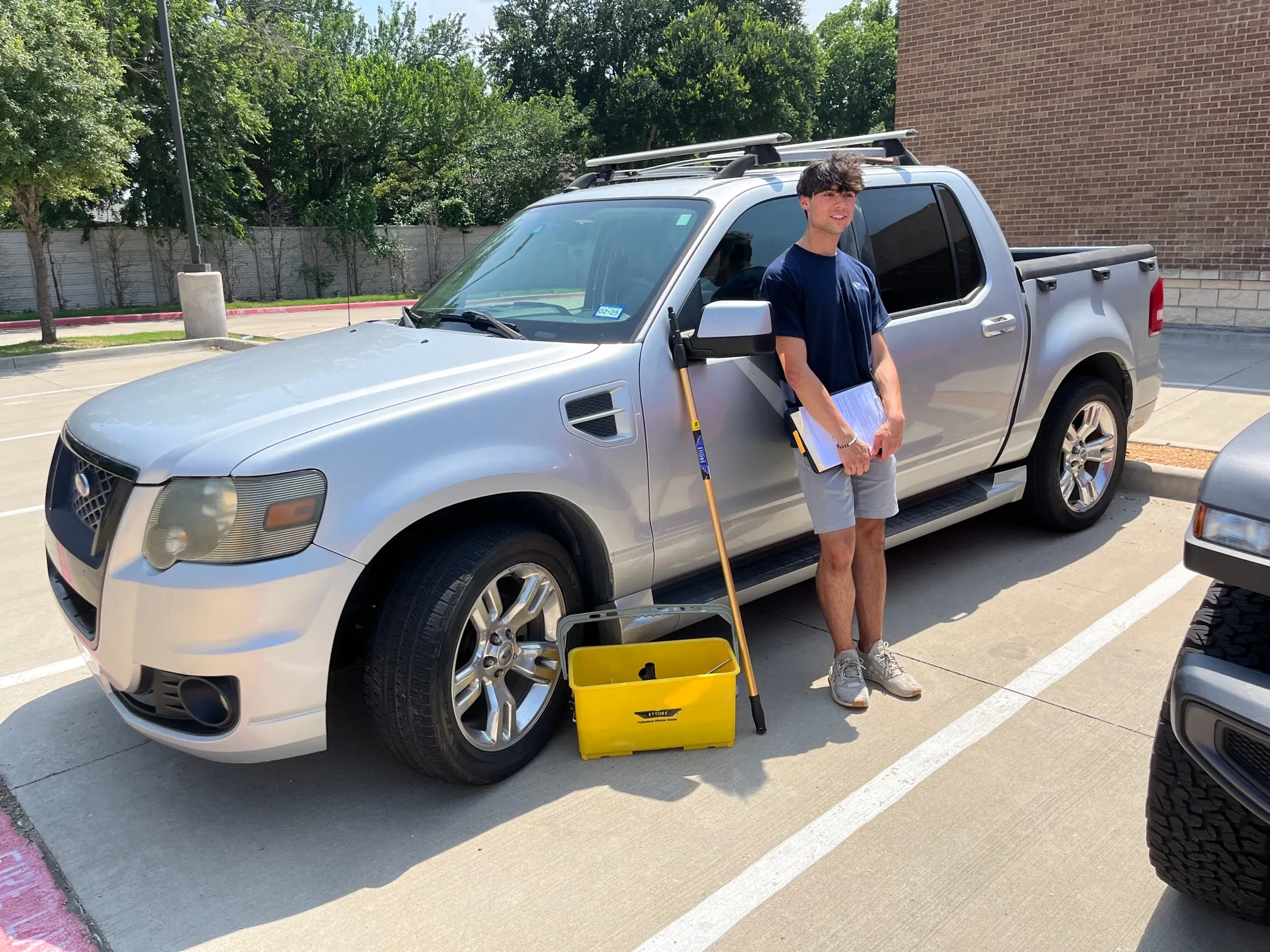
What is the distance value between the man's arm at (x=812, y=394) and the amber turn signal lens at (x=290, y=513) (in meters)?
1.68

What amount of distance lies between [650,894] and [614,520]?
46.9 inches

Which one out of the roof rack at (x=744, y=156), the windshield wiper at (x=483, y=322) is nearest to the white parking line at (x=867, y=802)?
the windshield wiper at (x=483, y=322)

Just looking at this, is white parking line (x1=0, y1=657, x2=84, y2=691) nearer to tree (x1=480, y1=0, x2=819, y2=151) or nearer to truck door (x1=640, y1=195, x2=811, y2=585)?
truck door (x1=640, y1=195, x2=811, y2=585)

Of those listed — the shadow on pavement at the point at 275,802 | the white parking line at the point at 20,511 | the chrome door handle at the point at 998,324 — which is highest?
the chrome door handle at the point at 998,324

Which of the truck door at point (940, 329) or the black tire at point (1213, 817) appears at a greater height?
the truck door at point (940, 329)

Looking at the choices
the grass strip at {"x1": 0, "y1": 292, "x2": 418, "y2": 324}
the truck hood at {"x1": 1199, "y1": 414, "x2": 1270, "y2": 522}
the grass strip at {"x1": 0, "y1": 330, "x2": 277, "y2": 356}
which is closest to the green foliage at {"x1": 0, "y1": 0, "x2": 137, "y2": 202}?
the grass strip at {"x1": 0, "y1": 330, "x2": 277, "y2": 356}

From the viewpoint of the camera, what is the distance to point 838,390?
3.58m

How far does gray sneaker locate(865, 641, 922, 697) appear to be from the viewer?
3752 millimetres

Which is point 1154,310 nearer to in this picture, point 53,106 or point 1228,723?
point 1228,723

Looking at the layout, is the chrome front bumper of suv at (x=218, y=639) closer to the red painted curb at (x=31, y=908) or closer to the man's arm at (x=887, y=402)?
the red painted curb at (x=31, y=908)

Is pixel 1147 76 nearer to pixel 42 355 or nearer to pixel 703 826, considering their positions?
pixel 703 826

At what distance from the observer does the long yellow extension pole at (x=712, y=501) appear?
3.44 meters

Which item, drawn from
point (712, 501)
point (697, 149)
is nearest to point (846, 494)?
point (712, 501)

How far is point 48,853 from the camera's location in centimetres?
294
